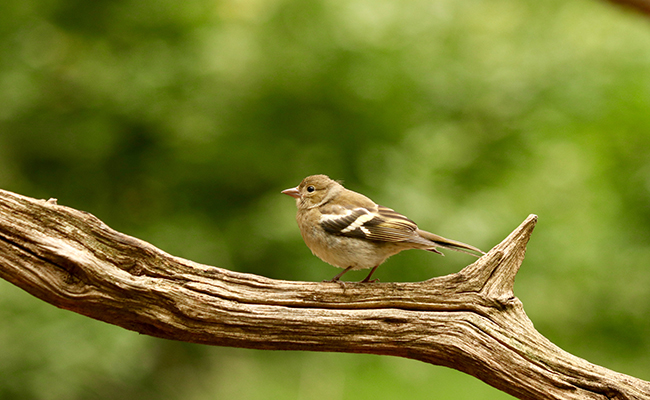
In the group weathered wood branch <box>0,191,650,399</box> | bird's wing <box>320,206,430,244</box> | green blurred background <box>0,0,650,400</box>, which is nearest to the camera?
weathered wood branch <box>0,191,650,399</box>

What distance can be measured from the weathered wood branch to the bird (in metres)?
0.27

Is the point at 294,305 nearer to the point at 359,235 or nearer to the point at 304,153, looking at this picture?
the point at 359,235

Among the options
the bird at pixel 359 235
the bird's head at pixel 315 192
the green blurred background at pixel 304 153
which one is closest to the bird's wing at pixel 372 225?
the bird at pixel 359 235

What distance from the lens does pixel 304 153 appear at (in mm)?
5949

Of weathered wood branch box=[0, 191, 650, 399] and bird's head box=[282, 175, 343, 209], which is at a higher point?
bird's head box=[282, 175, 343, 209]

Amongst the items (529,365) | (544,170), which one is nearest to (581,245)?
(544,170)

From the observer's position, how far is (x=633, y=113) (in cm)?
645

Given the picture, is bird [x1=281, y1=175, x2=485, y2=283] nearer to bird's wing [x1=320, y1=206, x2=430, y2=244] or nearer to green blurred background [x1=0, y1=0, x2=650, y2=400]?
bird's wing [x1=320, y1=206, x2=430, y2=244]

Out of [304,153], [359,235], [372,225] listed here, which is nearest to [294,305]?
[359,235]

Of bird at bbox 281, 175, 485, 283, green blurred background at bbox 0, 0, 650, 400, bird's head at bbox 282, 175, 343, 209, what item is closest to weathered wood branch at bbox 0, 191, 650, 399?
bird at bbox 281, 175, 485, 283

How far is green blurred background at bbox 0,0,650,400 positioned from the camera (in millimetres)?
5633

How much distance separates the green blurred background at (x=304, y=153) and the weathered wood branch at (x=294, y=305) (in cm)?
218

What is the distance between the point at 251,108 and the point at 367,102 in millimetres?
1281

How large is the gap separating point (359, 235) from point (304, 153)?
253 cm
